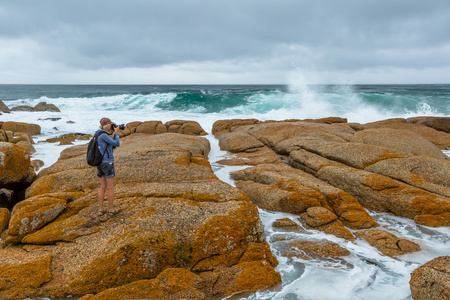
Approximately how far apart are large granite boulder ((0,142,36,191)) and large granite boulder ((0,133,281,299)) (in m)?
2.65

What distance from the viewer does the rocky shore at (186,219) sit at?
4957 mm

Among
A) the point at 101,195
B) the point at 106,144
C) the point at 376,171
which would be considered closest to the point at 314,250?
the point at 101,195

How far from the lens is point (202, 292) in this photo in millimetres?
4930

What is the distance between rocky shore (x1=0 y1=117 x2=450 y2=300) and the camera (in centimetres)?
496

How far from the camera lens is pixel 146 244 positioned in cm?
532

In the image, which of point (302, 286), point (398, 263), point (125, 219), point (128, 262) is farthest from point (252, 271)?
point (398, 263)

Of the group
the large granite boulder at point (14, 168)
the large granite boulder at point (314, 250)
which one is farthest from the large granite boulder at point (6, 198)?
the large granite boulder at point (314, 250)

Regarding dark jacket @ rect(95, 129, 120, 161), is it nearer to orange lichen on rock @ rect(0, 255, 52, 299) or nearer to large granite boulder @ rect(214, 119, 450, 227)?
orange lichen on rock @ rect(0, 255, 52, 299)

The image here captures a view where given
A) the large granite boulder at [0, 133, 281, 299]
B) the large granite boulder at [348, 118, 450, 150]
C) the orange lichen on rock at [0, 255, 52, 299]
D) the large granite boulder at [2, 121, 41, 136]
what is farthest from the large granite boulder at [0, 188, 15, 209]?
the large granite boulder at [348, 118, 450, 150]

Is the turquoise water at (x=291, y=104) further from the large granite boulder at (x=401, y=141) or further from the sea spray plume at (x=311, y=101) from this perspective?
the large granite boulder at (x=401, y=141)

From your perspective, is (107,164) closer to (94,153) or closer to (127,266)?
(94,153)

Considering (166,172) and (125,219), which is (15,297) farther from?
(166,172)

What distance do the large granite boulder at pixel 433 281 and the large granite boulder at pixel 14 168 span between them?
402 inches

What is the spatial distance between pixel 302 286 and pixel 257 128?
1387 cm
